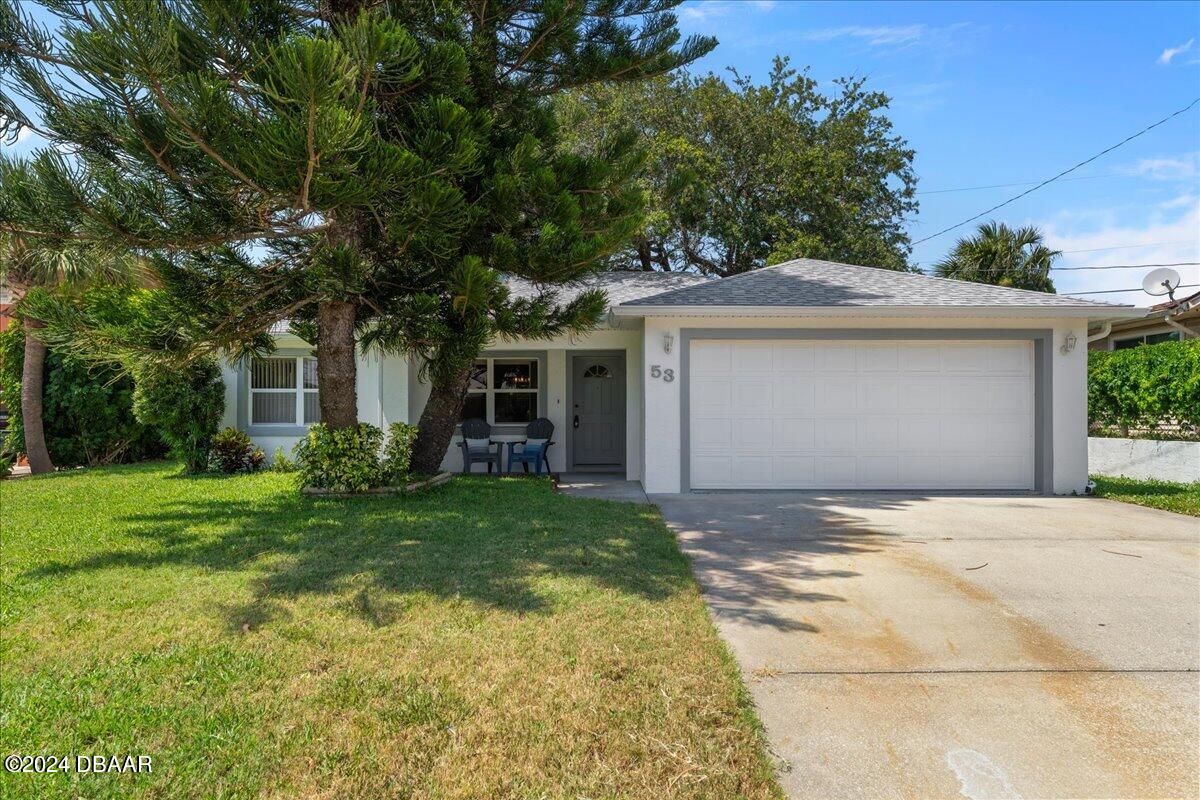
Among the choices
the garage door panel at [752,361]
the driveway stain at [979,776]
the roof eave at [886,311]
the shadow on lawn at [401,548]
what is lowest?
the driveway stain at [979,776]

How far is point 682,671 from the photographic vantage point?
3125 millimetres

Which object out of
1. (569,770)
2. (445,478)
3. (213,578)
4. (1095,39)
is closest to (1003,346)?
(1095,39)

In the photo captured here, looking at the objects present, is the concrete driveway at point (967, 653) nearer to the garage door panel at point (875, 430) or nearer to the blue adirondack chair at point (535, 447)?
the garage door panel at point (875, 430)

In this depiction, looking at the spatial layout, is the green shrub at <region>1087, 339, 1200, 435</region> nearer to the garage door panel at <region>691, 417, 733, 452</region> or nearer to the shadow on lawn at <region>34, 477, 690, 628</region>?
the garage door panel at <region>691, 417, 733, 452</region>

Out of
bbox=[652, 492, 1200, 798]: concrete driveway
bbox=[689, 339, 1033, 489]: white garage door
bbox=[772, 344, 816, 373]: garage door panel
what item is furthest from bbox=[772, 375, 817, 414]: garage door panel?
bbox=[652, 492, 1200, 798]: concrete driveway

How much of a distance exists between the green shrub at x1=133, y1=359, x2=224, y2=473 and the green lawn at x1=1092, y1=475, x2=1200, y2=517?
13657 mm

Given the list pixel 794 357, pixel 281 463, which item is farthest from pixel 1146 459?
pixel 281 463

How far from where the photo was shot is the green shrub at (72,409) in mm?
12516

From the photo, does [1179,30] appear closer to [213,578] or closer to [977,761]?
[977,761]

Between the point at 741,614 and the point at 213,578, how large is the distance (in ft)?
12.5

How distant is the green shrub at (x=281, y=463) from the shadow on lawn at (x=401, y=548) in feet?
9.21

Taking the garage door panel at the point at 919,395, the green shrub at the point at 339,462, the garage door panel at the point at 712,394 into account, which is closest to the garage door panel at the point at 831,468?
the garage door panel at the point at 919,395

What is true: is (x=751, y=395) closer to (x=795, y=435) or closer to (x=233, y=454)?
(x=795, y=435)

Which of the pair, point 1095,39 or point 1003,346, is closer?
point 1003,346
